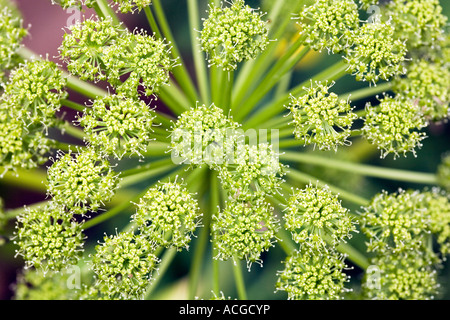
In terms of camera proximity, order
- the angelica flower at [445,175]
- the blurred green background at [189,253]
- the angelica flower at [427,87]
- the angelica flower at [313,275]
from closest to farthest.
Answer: the angelica flower at [313,275] → the angelica flower at [427,87] → the angelica flower at [445,175] → the blurred green background at [189,253]

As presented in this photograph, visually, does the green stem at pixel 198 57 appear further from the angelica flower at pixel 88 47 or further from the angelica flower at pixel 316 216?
the angelica flower at pixel 316 216

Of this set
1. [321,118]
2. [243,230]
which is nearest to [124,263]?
[243,230]

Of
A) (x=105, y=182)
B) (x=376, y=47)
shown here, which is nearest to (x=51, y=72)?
(x=105, y=182)

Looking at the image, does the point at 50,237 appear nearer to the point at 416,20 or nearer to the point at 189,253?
the point at 189,253

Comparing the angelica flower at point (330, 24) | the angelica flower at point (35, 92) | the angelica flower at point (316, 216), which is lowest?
the angelica flower at point (316, 216)

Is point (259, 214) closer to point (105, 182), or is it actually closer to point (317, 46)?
point (105, 182)

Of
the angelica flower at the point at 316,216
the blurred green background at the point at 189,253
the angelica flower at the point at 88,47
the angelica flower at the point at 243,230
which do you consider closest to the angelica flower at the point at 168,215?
the angelica flower at the point at 243,230

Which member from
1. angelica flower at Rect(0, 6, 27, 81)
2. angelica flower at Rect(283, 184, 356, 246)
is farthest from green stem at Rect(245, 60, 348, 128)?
angelica flower at Rect(0, 6, 27, 81)
